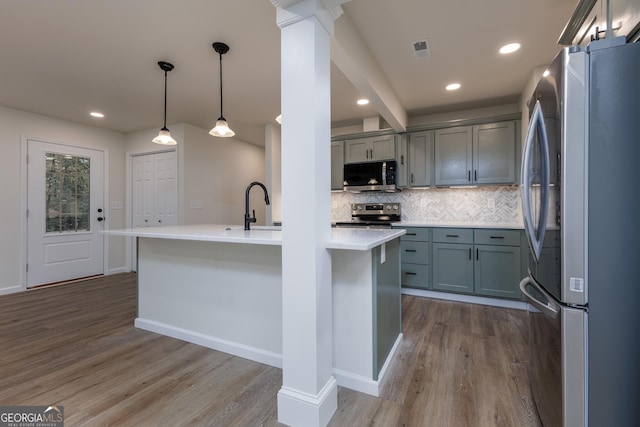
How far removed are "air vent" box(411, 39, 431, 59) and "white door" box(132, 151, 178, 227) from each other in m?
3.71

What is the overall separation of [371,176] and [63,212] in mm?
4647

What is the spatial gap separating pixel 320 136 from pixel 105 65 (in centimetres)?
259

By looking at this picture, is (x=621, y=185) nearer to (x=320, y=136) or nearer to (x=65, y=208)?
(x=320, y=136)

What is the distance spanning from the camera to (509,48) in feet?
8.20

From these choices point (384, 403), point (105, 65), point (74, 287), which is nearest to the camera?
point (384, 403)

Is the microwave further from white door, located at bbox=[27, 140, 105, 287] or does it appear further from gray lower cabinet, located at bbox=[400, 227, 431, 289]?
white door, located at bbox=[27, 140, 105, 287]

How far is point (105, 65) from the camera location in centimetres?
273

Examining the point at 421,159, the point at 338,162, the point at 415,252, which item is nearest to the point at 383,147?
the point at 421,159

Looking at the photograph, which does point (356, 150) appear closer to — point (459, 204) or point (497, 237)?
point (459, 204)

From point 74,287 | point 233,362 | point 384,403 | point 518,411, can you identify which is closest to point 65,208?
point 74,287

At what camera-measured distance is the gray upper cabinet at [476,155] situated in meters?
3.47

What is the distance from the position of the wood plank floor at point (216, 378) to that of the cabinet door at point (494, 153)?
166cm

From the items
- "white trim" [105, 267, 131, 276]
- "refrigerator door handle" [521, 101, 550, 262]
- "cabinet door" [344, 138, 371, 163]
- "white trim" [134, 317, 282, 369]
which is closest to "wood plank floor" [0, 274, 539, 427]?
"white trim" [134, 317, 282, 369]

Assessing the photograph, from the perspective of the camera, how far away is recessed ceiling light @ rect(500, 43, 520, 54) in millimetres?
2454
